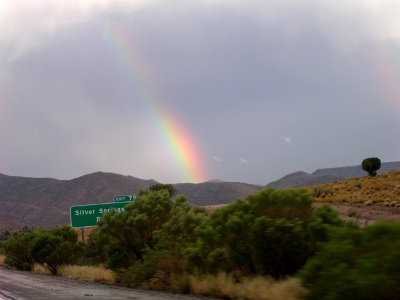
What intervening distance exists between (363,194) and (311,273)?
2146 inches

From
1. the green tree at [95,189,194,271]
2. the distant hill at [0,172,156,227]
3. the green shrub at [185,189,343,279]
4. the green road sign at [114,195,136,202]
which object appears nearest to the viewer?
the green shrub at [185,189,343,279]

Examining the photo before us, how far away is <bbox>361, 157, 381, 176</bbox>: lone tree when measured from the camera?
267 feet

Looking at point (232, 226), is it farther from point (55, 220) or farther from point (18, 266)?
point (55, 220)

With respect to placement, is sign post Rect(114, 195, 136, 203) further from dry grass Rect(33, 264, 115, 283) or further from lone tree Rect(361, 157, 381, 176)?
lone tree Rect(361, 157, 381, 176)

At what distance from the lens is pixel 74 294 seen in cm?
1555

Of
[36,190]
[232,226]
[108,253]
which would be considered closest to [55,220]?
[36,190]

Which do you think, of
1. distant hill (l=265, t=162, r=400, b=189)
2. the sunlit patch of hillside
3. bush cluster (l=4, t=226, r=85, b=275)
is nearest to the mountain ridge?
distant hill (l=265, t=162, r=400, b=189)

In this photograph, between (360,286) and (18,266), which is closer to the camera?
(360,286)

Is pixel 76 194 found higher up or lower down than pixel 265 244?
higher up

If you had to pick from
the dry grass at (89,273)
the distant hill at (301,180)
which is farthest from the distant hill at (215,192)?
A: the dry grass at (89,273)

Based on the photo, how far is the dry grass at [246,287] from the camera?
1102 cm

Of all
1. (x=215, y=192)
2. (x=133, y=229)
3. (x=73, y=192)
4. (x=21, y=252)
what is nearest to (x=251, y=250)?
(x=133, y=229)

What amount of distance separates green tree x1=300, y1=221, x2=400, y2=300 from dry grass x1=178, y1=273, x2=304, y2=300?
3.97 ft

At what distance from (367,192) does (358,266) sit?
2255 inches
